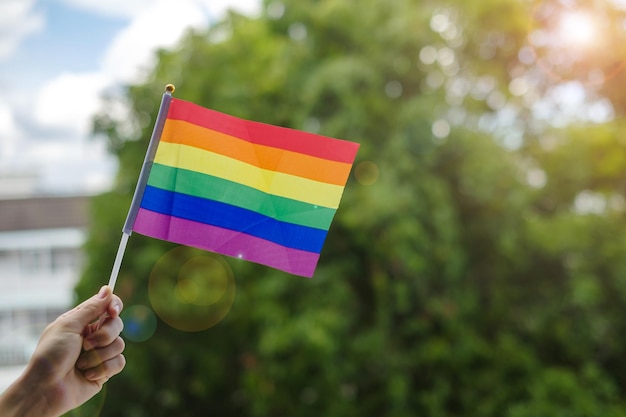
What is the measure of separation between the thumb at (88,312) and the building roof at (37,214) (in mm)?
18578

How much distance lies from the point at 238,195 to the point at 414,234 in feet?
18.0

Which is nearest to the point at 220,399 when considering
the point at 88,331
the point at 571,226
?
the point at 571,226

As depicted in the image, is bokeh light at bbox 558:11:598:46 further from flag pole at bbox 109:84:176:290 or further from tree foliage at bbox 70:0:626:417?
flag pole at bbox 109:84:176:290

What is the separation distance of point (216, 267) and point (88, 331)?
7.04 meters

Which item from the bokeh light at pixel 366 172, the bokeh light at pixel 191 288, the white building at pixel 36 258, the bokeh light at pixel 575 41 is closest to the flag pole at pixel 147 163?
the bokeh light at pixel 366 172

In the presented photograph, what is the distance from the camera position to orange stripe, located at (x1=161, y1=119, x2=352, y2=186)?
2.18 m

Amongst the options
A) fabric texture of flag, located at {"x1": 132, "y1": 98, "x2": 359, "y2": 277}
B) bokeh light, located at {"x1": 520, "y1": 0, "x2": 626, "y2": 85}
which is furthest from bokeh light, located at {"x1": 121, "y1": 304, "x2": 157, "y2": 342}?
fabric texture of flag, located at {"x1": 132, "y1": 98, "x2": 359, "y2": 277}

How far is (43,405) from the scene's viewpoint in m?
1.43

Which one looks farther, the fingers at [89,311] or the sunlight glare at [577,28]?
the sunlight glare at [577,28]

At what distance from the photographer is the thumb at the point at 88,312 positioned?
1.50 meters

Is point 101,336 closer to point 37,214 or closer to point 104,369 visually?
point 104,369

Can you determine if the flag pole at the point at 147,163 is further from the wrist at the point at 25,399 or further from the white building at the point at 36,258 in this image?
the white building at the point at 36,258

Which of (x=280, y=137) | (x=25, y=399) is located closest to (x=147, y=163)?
(x=280, y=137)

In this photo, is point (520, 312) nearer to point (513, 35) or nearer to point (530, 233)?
point (530, 233)
